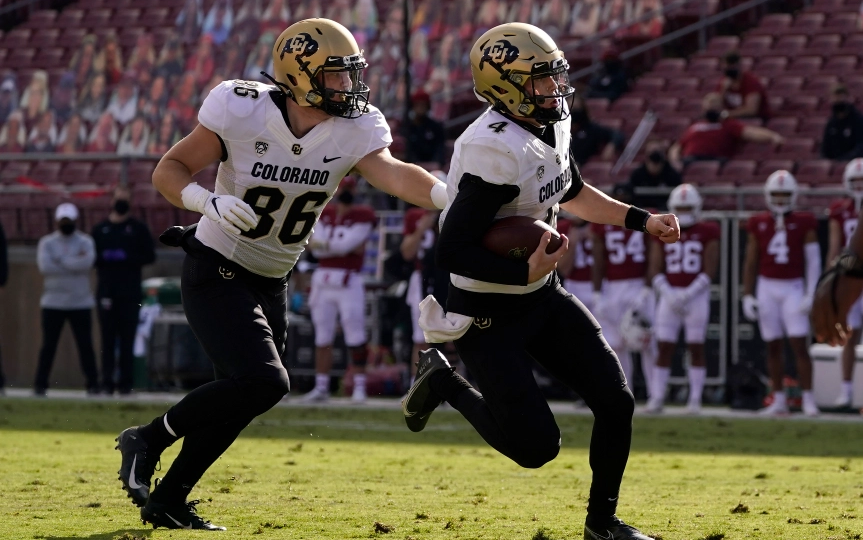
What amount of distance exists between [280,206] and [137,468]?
1039 mm

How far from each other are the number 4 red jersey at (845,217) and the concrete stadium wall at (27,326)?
645cm

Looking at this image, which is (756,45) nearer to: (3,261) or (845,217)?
(845,217)

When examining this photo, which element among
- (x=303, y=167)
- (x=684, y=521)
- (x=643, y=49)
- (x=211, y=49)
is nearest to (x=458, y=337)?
(x=303, y=167)

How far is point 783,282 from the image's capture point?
11.5 metres

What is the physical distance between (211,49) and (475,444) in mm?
11257

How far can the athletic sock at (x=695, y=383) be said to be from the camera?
11648 millimetres

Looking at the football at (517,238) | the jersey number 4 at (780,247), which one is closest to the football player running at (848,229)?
the jersey number 4 at (780,247)

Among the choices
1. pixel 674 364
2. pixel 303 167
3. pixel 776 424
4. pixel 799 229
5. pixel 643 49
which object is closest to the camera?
pixel 303 167

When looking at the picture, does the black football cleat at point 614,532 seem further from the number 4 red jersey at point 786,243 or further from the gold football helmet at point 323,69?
the number 4 red jersey at point 786,243

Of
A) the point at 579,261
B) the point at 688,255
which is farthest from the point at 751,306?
the point at 579,261

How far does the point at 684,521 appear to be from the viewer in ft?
17.6

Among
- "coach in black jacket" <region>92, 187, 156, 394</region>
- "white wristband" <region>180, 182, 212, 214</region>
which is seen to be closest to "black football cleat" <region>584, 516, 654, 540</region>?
"white wristband" <region>180, 182, 212, 214</region>

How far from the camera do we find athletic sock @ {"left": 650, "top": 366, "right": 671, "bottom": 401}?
11688 mm

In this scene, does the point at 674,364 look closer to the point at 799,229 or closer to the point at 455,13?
the point at 799,229
